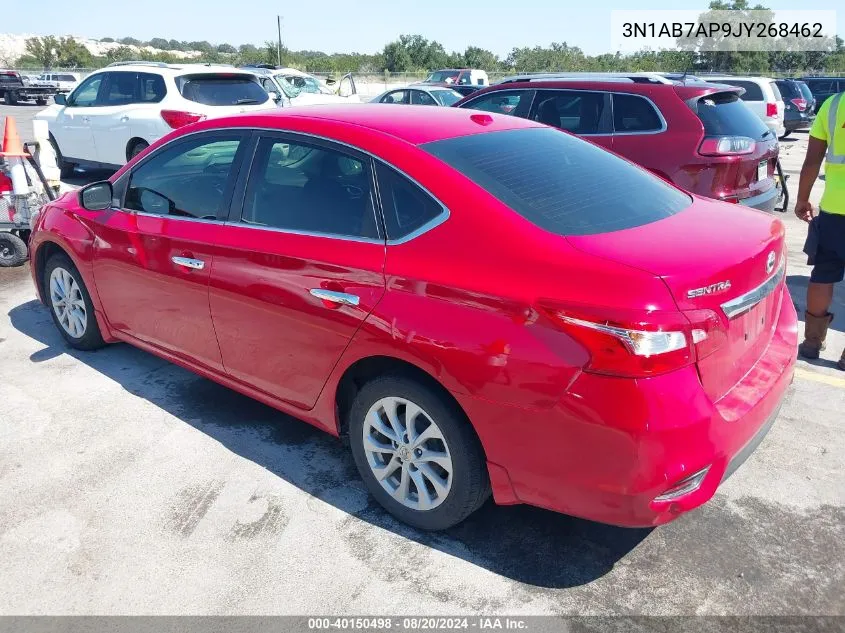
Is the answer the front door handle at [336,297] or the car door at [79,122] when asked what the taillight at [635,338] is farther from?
the car door at [79,122]

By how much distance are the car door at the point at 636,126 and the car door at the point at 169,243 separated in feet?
13.6

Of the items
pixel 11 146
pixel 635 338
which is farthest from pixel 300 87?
pixel 635 338

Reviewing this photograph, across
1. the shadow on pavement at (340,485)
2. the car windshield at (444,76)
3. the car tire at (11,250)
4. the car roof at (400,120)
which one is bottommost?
the shadow on pavement at (340,485)

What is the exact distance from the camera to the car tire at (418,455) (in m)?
2.80

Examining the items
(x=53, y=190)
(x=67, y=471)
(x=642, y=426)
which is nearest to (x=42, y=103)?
→ (x=53, y=190)

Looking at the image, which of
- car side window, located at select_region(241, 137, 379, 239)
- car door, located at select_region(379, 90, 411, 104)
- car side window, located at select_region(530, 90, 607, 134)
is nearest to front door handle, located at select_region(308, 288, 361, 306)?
car side window, located at select_region(241, 137, 379, 239)

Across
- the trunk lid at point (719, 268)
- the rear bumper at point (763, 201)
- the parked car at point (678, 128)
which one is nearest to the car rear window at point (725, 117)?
the parked car at point (678, 128)

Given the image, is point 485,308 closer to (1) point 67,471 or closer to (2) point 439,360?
(2) point 439,360

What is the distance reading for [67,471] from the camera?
3564 mm

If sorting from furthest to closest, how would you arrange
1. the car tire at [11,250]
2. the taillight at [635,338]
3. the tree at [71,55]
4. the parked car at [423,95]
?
the tree at [71,55], the parked car at [423,95], the car tire at [11,250], the taillight at [635,338]

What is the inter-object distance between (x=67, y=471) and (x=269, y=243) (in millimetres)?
1533

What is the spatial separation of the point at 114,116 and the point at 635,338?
10.1 metres

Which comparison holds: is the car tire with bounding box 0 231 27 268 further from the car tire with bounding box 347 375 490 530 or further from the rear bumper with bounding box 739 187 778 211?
the rear bumper with bounding box 739 187 778 211

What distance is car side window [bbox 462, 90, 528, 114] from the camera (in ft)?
25.0
